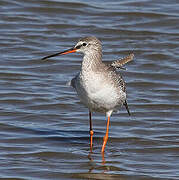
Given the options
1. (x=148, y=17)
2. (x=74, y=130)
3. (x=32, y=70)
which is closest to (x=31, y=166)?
(x=74, y=130)

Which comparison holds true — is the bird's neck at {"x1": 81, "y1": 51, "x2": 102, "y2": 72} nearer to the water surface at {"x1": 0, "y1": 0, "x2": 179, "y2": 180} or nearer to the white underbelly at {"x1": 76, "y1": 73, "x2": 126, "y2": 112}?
the white underbelly at {"x1": 76, "y1": 73, "x2": 126, "y2": 112}

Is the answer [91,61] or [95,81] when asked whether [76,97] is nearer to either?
[91,61]

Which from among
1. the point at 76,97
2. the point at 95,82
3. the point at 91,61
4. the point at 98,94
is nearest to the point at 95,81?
the point at 95,82

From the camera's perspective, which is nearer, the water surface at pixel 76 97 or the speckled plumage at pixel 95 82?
the water surface at pixel 76 97

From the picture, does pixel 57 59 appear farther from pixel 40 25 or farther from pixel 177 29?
pixel 177 29

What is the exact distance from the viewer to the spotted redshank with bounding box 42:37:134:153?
886cm

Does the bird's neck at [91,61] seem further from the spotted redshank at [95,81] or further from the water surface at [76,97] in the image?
the water surface at [76,97]

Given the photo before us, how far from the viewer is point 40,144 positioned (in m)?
9.48

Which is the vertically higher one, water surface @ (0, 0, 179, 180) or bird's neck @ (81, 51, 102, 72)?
bird's neck @ (81, 51, 102, 72)

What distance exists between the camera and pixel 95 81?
8844mm

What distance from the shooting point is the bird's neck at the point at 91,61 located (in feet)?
29.2

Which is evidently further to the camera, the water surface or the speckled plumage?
the speckled plumage

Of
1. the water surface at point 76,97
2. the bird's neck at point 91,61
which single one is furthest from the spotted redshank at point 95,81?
the water surface at point 76,97

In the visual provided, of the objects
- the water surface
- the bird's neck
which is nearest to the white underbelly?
the bird's neck
